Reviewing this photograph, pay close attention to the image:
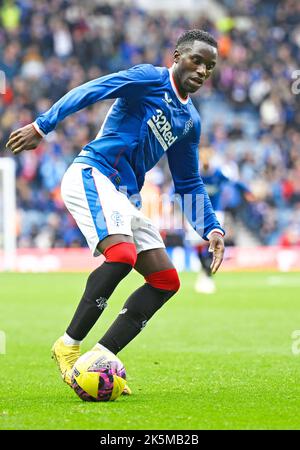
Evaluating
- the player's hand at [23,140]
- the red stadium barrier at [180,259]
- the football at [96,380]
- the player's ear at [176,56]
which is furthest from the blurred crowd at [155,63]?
the player's hand at [23,140]

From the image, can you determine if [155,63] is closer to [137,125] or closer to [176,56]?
[176,56]

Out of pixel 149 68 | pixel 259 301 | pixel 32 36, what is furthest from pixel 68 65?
pixel 149 68

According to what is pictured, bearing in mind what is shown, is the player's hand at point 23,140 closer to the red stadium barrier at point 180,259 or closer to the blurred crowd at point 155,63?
the red stadium barrier at point 180,259

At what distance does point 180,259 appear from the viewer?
23094 mm

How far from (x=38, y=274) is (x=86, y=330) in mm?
15003

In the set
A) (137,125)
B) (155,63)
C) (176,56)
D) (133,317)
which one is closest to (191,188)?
(137,125)

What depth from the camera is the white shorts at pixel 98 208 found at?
6.46 m

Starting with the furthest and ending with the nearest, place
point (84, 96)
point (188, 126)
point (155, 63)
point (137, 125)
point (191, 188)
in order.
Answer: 1. point (155, 63)
2. point (191, 188)
3. point (188, 126)
4. point (137, 125)
5. point (84, 96)

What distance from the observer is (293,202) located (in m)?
25.3

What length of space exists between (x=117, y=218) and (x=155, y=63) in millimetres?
20470

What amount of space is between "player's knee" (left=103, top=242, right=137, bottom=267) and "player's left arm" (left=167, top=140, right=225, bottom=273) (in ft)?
3.05

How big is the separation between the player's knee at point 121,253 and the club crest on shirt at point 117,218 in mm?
140

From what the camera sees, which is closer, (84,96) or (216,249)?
(84,96)

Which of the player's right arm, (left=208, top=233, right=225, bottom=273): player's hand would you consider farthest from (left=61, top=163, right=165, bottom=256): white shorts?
the player's right arm
